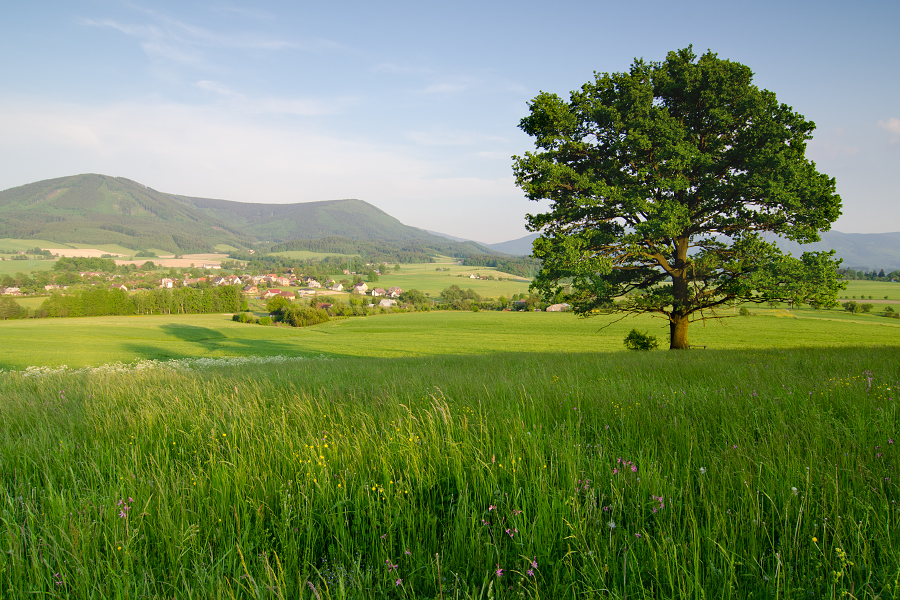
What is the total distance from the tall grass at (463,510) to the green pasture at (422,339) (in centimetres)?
2384

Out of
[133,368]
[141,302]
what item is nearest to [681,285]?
[133,368]

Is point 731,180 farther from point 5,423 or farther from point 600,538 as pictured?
point 5,423

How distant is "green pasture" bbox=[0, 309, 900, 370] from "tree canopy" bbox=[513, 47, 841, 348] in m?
10.00

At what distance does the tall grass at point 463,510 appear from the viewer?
5.51 feet

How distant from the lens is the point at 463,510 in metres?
2.11

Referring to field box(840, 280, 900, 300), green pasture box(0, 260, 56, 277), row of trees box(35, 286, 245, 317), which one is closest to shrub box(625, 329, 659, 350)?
field box(840, 280, 900, 300)

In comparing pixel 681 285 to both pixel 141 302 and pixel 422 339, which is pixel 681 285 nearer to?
pixel 422 339

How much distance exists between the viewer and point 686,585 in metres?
1.63

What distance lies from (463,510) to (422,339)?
49.0 metres

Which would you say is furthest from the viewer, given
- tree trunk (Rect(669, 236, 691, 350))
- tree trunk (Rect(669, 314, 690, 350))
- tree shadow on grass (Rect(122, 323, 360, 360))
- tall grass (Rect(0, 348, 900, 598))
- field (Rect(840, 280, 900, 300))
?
field (Rect(840, 280, 900, 300))

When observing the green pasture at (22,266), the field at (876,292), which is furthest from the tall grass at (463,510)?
the green pasture at (22,266)

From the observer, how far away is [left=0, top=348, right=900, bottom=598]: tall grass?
1.68 metres

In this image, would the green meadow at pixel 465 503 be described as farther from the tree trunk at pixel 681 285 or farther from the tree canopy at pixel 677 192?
the tree trunk at pixel 681 285

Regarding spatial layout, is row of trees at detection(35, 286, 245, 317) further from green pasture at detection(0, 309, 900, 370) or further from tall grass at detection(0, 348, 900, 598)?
tall grass at detection(0, 348, 900, 598)
